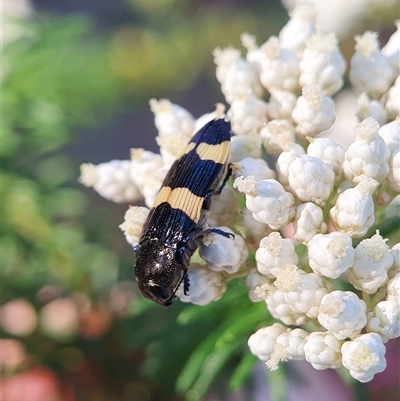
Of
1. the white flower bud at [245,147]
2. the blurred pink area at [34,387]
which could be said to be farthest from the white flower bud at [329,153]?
the blurred pink area at [34,387]

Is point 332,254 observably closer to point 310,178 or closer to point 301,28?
point 310,178

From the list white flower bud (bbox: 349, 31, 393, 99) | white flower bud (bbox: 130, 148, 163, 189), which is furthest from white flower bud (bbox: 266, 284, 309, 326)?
white flower bud (bbox: 349, 31, 393, 99)

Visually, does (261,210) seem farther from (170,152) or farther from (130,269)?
(130,269)

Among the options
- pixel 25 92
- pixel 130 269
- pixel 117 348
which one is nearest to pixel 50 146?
pixel 25 92

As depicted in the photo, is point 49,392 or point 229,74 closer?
point 229,74

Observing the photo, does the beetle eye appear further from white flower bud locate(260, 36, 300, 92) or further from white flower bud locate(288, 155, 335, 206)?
white flower bud locate(260, 36, 300, 92)

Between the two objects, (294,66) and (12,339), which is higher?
(294,66)

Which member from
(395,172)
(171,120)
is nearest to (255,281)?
(395,172)
